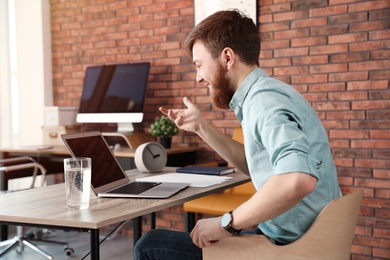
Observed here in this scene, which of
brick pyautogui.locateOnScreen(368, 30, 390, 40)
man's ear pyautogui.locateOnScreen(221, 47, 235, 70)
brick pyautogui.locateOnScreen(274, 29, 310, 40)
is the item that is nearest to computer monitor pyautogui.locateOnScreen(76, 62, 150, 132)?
brick pyautogui.locateOnScreen(274, 29, 310, 40)

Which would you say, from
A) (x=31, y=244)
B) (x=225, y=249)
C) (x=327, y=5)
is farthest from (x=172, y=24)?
(x=225, y=249)

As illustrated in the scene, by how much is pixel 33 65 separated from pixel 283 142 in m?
4.13

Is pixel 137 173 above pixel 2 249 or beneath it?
above

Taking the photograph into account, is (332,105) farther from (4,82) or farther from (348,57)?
(4,82)

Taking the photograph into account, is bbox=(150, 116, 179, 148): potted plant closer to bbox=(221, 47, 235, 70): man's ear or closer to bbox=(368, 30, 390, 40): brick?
bbox=(368, 30, 390, 40): brick

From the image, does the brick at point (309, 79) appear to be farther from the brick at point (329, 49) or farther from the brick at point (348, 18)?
the brick at point (348, 18)

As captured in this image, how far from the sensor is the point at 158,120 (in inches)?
163

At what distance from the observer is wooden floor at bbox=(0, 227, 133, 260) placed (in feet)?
12.5

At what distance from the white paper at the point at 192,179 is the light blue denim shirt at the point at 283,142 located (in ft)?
1.97

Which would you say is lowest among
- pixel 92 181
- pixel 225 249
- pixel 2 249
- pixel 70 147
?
pixel 2 249

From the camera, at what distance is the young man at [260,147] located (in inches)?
52.2

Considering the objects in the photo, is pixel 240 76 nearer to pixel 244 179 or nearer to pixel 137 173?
pixel 244 179

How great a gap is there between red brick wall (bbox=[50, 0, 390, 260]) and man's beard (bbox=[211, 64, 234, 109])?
2.06m

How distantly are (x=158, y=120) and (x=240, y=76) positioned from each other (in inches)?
98.9
